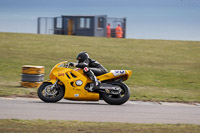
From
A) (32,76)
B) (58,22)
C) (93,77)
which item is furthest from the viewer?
(58,22)

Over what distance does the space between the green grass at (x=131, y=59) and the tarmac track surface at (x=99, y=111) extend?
168 centimetres

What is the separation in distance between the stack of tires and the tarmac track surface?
88.1 inches

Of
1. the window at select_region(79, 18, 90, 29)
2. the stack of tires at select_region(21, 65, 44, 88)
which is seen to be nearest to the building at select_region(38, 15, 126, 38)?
the window at select_region(79, 18, 90, 29)

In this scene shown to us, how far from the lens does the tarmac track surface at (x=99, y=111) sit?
9055mm

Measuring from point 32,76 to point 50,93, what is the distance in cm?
296

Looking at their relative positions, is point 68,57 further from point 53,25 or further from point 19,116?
point 19,116

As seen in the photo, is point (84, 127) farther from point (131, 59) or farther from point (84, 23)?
point (84, 23)

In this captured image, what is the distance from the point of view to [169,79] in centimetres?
1848

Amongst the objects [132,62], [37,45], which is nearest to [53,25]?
[37,45]

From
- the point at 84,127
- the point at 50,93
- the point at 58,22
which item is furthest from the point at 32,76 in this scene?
the point at 58,22

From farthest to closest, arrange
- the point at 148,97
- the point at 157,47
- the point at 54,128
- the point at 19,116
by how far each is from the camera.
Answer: the point at 157,47, the point at 148,97, the point at 19,116, the point at 54,128

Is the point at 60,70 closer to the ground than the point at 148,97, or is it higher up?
higher up

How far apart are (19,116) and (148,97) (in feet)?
17.5

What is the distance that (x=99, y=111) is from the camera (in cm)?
1007
